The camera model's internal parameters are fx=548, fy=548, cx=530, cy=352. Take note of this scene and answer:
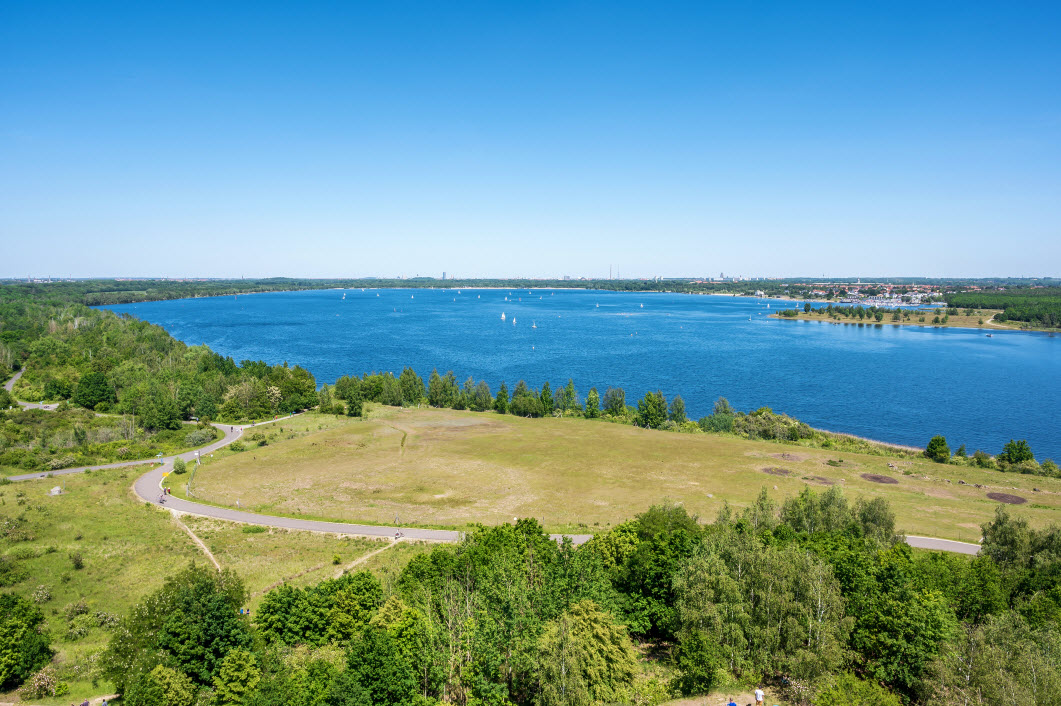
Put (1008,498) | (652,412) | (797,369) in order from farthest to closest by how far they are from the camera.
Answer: (797,369) → (652,412) → (1008,498)

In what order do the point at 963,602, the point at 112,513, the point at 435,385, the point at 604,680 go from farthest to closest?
1. the point at 435,385
2. the point at 112,513
3. the point at 963,602
4. the point at 604,680

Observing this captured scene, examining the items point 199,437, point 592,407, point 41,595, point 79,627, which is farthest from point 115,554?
point 592,407

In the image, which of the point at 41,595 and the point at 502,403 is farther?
the point at 502,403

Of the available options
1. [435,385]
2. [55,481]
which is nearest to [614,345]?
[435,385]

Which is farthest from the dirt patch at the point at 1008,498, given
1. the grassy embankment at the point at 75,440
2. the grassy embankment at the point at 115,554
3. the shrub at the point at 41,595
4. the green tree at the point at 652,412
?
the grassy embankment at the point at 75,440

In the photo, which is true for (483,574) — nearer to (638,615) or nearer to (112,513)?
(638,615)

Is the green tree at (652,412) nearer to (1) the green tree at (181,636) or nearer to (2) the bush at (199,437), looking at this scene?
(2) the bush at (199,437)

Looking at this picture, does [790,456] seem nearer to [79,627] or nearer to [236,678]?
[236,678]

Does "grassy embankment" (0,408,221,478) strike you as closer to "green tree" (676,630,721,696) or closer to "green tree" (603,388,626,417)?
"green tree" (603,388,626,417)
